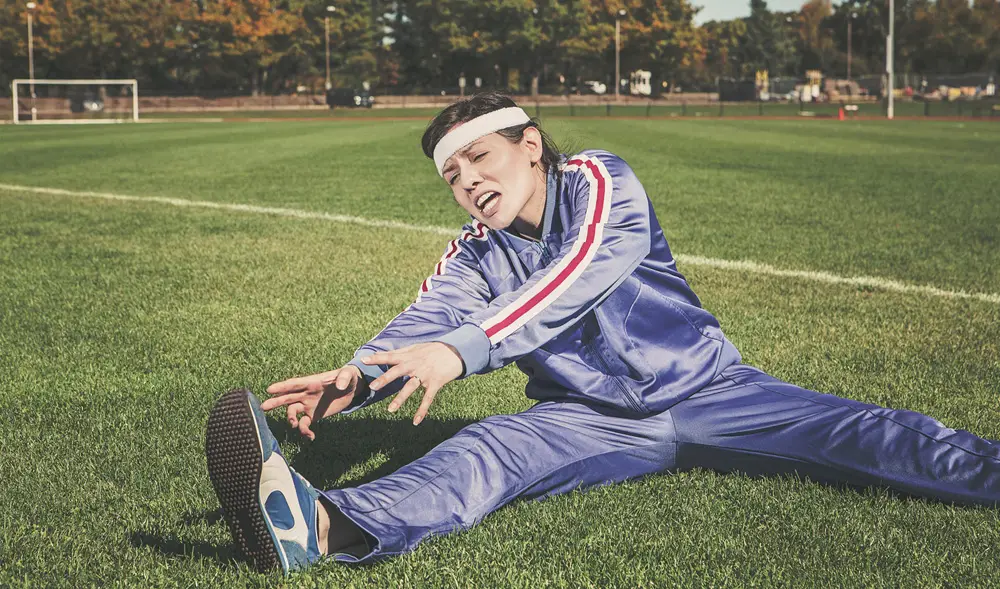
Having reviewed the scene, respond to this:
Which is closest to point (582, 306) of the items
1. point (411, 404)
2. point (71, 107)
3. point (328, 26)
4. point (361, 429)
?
point (361, 429)

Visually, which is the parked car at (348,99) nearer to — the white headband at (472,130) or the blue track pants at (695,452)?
the white headband at (472,130)

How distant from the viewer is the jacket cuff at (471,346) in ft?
8.24

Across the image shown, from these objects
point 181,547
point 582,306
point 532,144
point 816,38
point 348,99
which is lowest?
point 181,547

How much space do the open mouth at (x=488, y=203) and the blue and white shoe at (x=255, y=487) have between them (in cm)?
96

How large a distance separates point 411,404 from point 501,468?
130 cm

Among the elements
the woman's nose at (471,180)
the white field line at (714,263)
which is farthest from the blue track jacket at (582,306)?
the white field line at (714,263)

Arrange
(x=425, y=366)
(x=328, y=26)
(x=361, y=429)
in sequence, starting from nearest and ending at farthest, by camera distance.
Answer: (x=425, y=366) < (x=361, y=429) < (x=328, y=26)

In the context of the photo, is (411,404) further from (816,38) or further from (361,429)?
(816,38)

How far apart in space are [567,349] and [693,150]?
17770mm

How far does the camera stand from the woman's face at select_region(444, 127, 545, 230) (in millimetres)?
2977

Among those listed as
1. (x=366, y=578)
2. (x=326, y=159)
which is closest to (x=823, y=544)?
(x=366, y=578)

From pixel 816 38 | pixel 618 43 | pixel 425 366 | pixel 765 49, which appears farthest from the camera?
pixel 816 38

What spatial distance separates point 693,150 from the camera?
20.2 m

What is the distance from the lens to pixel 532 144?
309 centimetres
